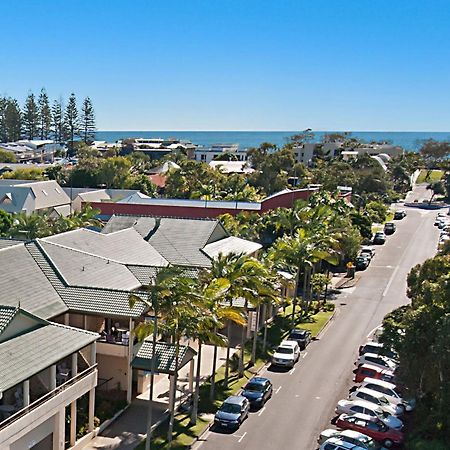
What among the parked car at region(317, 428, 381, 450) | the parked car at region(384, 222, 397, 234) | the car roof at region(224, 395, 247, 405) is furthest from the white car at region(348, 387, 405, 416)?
the parked car at region(384, 222, 397, 234)

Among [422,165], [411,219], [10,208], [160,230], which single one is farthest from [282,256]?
[422,165]

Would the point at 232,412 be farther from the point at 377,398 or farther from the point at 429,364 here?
the point at 429,364

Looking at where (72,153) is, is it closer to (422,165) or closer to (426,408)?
(422,165)

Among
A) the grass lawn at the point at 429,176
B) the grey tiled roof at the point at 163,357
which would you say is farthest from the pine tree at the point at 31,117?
the grey tiled roof at the point at 163,357

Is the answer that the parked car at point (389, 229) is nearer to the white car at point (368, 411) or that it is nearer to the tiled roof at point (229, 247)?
the tiled roof at point (229, 247)

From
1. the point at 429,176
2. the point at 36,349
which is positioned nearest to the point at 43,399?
the point at 36,349

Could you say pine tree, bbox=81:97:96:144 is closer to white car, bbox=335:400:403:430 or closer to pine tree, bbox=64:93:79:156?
pine tree, bbox=64:93:79:156
